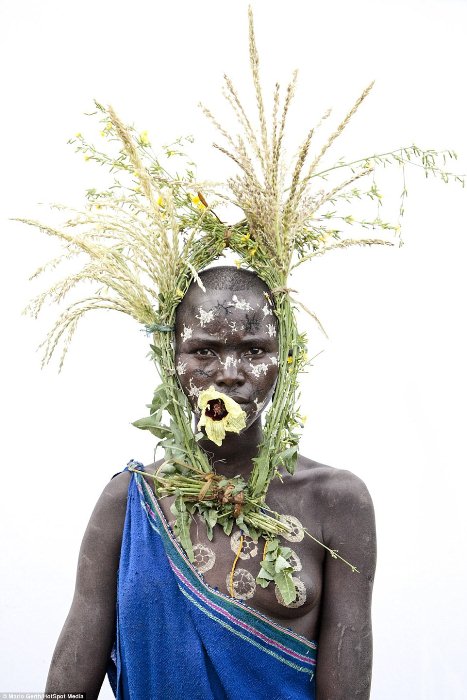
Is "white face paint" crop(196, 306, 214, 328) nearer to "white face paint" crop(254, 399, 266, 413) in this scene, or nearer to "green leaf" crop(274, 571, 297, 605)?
"white face paint" crop(254, 399, 266, 413)

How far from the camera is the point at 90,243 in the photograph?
2.42 meters

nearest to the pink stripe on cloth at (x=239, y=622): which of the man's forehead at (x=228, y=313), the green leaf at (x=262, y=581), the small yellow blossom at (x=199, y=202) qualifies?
the green leaf at (x=262, y=581)

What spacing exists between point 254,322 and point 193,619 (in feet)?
2.34

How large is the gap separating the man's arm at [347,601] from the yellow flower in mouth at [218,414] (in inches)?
13.6

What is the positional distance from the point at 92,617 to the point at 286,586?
0.49 metres

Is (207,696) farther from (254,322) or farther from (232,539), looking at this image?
(254,322)

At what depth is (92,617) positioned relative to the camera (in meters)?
2.41

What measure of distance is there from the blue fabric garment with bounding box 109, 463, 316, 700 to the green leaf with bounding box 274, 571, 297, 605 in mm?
95

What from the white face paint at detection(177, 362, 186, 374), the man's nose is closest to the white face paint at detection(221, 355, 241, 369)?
the man's nose

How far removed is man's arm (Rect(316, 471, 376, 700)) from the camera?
2373 millimetres

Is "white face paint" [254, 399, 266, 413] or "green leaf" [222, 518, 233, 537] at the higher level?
"white face paint" [254, 399, 266, 413]

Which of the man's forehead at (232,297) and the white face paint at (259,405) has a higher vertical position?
the man's forehead at (232,297)

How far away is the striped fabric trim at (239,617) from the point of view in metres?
2.33

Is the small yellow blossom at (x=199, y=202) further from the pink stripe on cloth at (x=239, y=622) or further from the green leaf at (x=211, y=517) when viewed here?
the pink stripe on cloth at (x=239, y=622)
